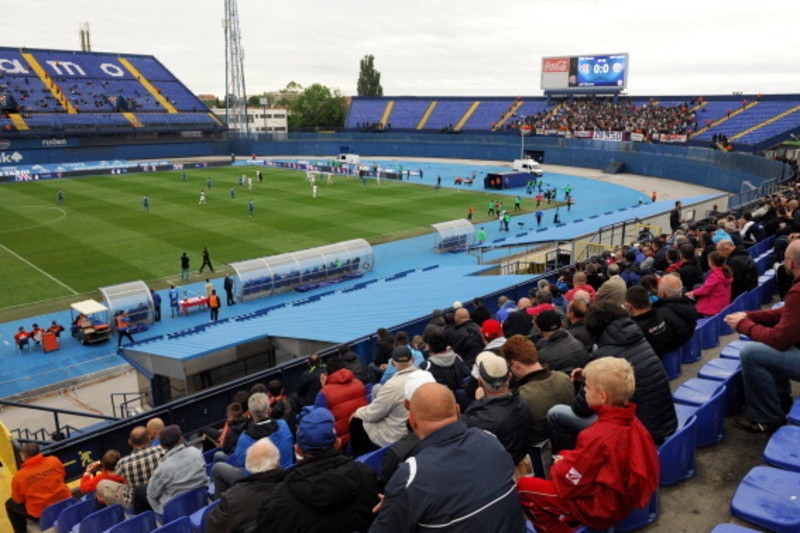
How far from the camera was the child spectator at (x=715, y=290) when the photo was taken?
9156 millimetres

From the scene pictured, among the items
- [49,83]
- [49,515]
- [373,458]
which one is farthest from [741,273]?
[49,83]

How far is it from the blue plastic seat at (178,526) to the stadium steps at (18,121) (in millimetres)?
80824

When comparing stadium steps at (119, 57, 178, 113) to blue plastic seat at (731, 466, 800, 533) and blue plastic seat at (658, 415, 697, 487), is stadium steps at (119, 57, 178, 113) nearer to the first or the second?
blue plastic seat at (658, 415, 697, 487)

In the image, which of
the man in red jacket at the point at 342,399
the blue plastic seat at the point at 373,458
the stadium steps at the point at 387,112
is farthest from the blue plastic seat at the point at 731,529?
the stadium steps at the point at 387,112

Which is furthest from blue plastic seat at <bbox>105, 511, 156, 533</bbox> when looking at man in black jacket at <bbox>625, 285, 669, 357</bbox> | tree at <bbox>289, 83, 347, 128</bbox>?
tree at <bbox>289, 83, 347, 128</bbox>

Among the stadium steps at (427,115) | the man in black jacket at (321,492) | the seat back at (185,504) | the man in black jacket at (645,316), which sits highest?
the stadium steps at (427,115)

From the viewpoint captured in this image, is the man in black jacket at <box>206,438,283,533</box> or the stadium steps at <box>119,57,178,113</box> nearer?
the man in black jacket at <box>206,438,283,533</box>

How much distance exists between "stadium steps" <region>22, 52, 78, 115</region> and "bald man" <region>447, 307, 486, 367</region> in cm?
8373

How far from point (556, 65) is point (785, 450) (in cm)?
8985

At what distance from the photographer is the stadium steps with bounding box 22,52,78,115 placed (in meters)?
78.8

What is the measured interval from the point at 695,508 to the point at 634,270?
7681mm

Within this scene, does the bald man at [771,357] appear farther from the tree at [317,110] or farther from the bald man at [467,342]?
the tree at [317,110]

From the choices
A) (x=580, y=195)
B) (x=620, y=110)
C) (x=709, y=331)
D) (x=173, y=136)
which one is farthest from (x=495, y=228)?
(x=173, y=136)

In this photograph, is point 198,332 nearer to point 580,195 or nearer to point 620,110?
point 580,195
